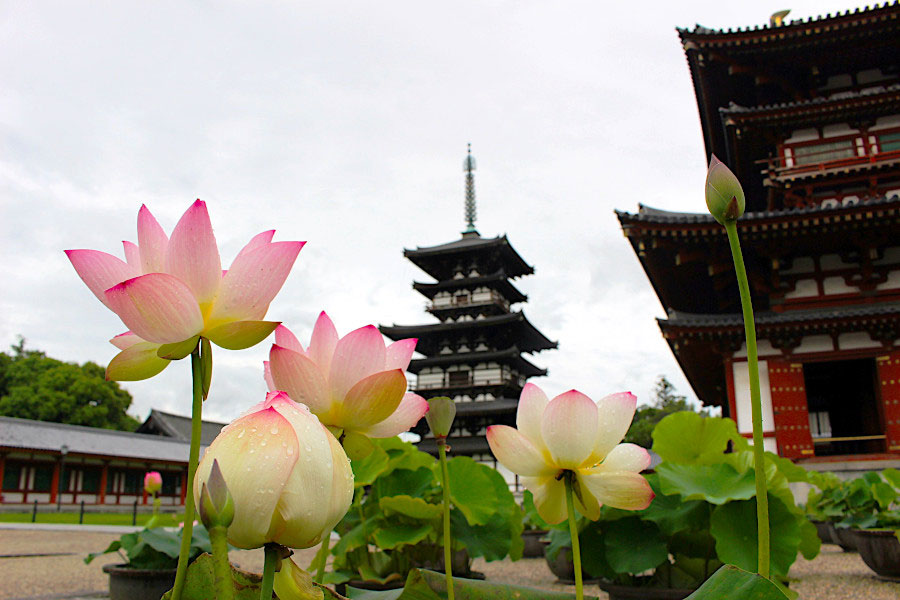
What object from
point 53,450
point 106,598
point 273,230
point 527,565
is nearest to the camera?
point 273,230

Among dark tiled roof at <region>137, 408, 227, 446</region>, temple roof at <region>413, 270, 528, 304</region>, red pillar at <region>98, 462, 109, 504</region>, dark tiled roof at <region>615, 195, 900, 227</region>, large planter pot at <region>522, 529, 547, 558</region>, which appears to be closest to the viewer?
large planter pot at <region>522, 529, 547, 558</region>

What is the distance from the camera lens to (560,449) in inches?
21.8

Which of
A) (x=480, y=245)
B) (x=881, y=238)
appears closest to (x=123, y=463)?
(x=480, y=245)

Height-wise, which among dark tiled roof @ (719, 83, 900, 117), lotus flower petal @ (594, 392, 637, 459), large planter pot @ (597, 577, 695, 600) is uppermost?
dark tiled roof @ (719, 83, 900, 117)

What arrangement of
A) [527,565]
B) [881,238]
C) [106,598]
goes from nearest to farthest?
[106,598] < [527,565] < [881,238]

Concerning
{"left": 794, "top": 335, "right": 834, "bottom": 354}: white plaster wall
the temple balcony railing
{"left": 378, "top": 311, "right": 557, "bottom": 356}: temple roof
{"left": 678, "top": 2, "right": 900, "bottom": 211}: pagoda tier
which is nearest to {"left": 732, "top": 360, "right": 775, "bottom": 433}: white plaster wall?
{"left": 794, "top": 335, "right": 834, "bottom": 354}: white plaster wall

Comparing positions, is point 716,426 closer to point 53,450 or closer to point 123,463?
point 53,450

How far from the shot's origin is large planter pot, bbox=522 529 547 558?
4605 mm

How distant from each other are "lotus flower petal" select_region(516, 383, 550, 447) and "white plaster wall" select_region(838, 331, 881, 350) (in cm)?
724

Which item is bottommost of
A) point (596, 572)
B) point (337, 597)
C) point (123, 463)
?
point (123, 463)

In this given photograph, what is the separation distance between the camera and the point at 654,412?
3294cm

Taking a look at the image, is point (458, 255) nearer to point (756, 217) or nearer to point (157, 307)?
point (756, 217)

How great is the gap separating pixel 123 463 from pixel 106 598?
1884 cm

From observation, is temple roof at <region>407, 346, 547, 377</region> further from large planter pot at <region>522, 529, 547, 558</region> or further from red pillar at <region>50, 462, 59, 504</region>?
large planter pot at <region>522, 529, 547, 558</region>
